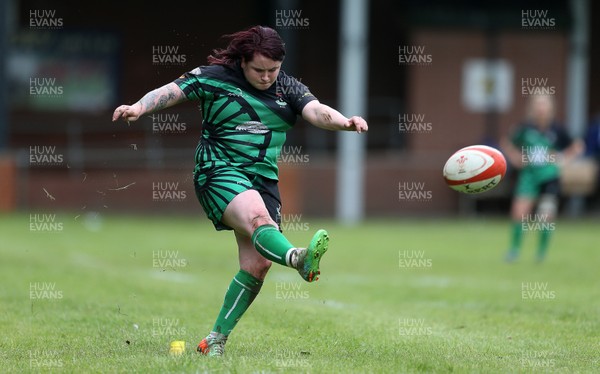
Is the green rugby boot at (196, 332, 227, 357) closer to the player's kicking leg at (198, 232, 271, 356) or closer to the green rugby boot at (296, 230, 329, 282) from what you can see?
the player's kicking leg at (198, 232, 271, 356)

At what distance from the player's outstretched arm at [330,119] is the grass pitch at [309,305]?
1.47m

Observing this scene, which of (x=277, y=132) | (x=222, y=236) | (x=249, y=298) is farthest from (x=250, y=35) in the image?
(x=222, y=236)

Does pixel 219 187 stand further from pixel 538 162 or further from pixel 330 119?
pixel 538 162

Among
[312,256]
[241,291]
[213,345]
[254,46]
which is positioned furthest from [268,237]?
[254,46]

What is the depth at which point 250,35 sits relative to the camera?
6965 mm

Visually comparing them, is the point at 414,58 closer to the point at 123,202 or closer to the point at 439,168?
the point at 439,168

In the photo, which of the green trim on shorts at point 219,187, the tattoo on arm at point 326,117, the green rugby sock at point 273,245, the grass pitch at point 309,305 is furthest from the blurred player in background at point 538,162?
the green rugby sock at point 273,245

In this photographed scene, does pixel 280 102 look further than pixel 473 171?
No

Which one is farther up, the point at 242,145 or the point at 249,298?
the point at 242,145

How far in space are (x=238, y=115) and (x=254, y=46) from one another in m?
0.46

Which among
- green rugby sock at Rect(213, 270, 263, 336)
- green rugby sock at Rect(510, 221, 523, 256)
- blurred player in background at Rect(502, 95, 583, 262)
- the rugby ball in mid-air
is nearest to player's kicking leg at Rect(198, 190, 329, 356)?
green rugby sock at Rect(213, 270, 263, 336)

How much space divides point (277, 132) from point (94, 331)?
90.1 inches

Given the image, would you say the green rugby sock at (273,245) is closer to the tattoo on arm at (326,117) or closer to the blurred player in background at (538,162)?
the tattoo on arm at (326,117)

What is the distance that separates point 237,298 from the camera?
7055 millimetres
